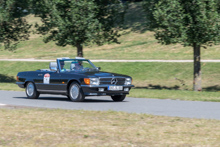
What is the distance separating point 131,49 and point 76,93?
104ft

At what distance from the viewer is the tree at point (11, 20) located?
28047mm

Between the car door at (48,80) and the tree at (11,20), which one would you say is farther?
the tree at (11,20)

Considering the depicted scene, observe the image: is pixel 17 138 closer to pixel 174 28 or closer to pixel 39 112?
pixel 39 112

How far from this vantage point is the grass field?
22.8 ft

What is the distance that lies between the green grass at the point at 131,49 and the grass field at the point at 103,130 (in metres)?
24.4

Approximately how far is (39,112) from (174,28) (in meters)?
11.4

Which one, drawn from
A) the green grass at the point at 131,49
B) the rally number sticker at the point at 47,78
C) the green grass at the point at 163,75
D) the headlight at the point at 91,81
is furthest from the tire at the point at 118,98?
the green grass at the point at 131,49

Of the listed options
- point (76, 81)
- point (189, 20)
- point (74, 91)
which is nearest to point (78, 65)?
point (76, 81)

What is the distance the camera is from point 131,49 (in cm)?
4622

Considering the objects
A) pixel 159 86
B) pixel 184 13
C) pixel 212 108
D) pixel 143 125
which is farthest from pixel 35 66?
pixel 143 125

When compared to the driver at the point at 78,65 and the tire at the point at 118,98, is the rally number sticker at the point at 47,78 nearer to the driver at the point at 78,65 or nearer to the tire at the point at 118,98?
the driver at the point at 78,65

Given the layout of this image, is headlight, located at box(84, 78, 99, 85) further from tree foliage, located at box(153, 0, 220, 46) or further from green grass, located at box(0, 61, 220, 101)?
green grass, located at box(0, 61, 220, 101)

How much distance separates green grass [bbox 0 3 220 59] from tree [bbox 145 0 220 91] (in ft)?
42.5

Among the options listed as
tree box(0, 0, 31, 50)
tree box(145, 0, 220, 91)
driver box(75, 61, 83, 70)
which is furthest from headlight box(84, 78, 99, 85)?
tree box(0, 0, 31, 50)
